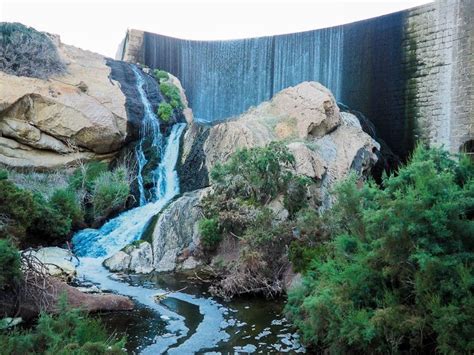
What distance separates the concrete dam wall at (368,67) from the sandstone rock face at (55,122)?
7372 mm

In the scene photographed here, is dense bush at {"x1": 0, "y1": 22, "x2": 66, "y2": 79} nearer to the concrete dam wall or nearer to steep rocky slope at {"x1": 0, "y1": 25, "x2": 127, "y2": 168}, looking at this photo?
steep rocky slope at {"x1": 0, "y1": 25, "x2": 127, "y2": 168}

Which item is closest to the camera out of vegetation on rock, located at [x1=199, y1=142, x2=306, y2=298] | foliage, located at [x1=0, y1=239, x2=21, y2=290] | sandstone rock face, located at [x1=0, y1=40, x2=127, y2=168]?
foliage, located at [x1=0, y1=239, x2=21, y2=290]

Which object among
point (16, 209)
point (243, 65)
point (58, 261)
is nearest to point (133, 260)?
point (58, 261)

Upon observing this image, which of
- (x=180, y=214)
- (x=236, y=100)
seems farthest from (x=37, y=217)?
(x=236, y=100)

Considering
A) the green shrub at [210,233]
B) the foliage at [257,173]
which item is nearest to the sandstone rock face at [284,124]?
the foliage at [257,173]

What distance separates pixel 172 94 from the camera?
2095 centimetres

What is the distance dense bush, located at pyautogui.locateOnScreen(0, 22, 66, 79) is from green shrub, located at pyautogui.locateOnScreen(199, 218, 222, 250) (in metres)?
9.42

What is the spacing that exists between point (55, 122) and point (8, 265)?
11.3 metres

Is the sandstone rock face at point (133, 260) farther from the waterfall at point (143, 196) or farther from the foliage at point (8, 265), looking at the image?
the foliage at point (8, 265)

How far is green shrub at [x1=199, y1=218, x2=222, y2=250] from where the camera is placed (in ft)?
40.7

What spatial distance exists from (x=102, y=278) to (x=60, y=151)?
725cm

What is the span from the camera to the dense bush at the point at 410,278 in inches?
211

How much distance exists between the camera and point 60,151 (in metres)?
17.0

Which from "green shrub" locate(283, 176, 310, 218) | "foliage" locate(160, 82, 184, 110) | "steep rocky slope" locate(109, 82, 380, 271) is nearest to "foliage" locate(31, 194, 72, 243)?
"steep rocky slope" locate(109, 82, 380, 271)
